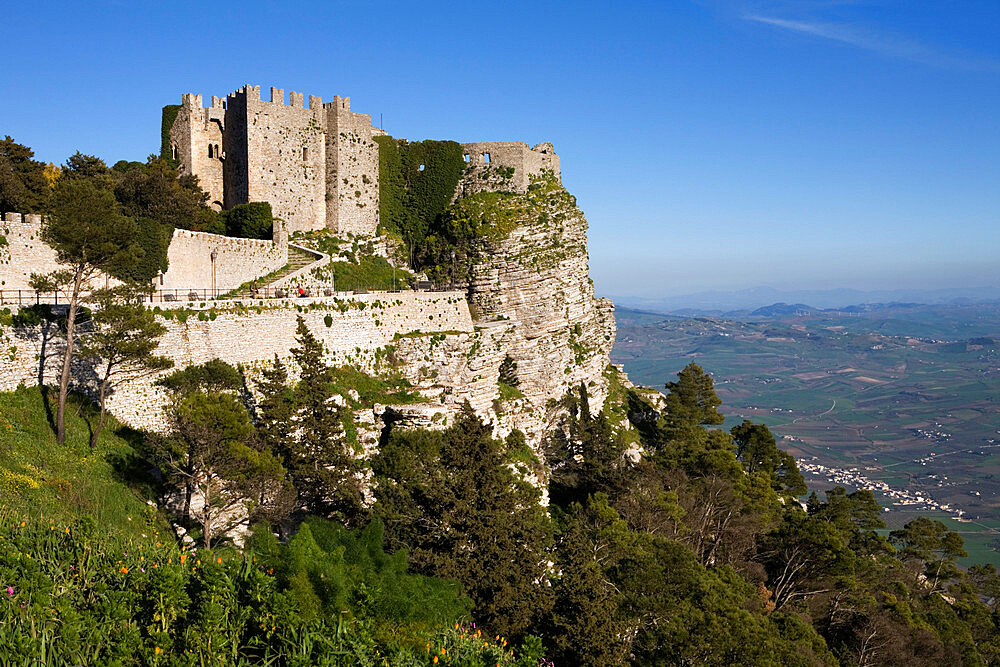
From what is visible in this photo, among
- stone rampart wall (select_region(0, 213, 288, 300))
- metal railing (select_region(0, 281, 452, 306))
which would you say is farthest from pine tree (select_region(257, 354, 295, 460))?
stone rampart wall (select_region(0, 213, 288, 300))

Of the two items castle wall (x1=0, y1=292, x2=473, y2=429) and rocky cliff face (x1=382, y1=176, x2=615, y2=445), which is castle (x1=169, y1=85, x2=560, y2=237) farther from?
castle wall (x1=0, y1=292, x2=473, y2=429)

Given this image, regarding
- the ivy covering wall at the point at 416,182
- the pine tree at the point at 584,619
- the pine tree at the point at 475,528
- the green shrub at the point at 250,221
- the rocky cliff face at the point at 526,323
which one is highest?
the ivy covering wall at the point at 416,182

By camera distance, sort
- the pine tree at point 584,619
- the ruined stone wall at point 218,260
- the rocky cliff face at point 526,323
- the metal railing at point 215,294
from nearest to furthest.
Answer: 1. the pine tree at point 584,619
2. the metal railing at point 215,294
3. the ruined stone wall at point 218,260
4. the rocky cliff face at point 526,323

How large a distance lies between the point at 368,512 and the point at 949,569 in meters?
Result: 39.4

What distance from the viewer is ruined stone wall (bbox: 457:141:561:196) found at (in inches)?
1775

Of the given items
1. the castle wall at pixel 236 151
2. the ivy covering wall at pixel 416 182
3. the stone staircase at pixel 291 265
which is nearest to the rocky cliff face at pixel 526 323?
the ivy covering wall at pixel 416 182

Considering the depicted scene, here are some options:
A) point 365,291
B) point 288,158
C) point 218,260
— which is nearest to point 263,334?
point 365,291

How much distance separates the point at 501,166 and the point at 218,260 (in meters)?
17.9

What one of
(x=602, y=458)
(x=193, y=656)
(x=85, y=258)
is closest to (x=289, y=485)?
(x=85, y=258)

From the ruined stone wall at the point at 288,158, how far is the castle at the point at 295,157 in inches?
2.2

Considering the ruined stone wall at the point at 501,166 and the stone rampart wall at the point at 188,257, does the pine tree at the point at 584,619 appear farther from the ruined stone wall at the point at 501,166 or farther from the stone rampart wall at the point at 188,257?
the ruined stone wall at the point at 501,166

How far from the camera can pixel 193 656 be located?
484 inches

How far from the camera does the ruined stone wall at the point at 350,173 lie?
43.8m

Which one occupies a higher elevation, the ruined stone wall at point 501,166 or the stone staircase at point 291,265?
the ruined stone wall at point 501,166
